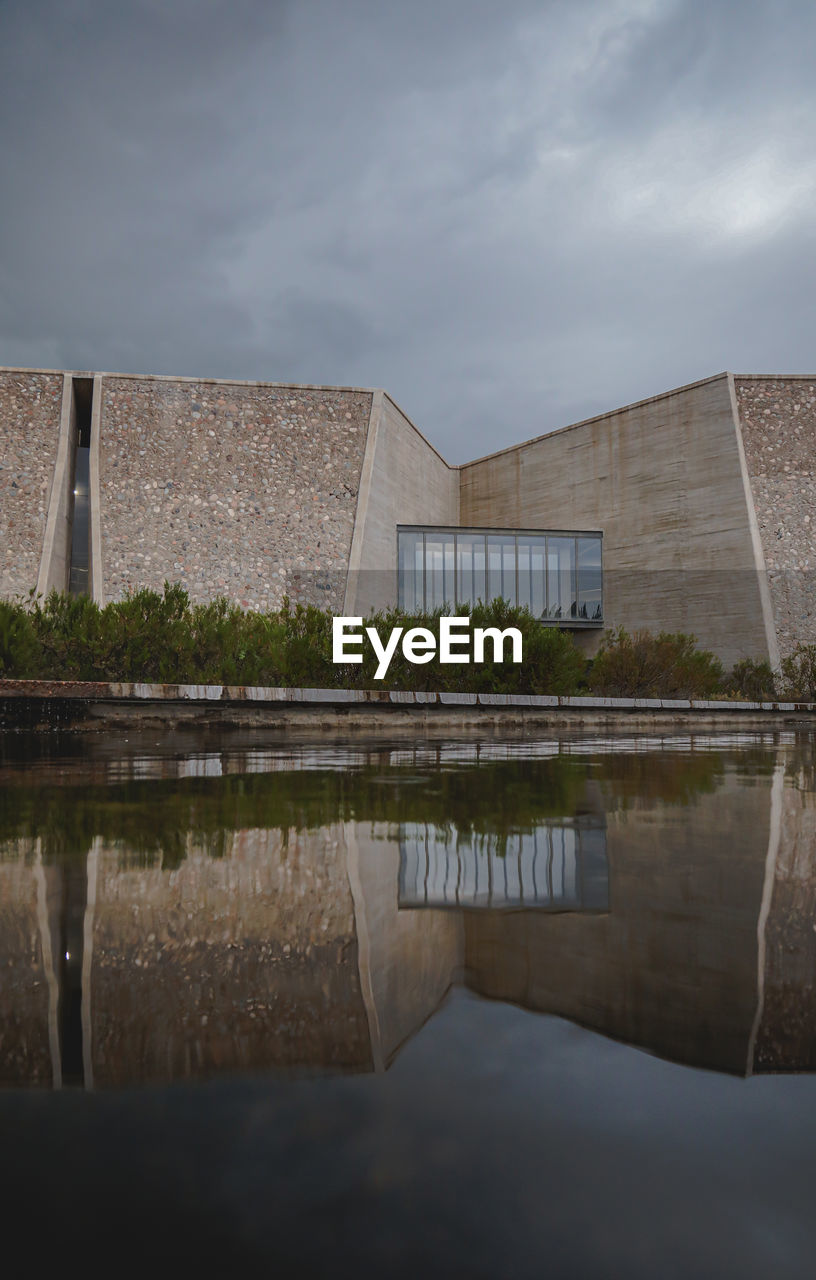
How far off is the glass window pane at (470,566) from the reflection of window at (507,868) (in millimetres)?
28950

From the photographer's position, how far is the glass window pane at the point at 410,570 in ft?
98.2

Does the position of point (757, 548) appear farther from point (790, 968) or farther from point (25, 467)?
point (790, 968)

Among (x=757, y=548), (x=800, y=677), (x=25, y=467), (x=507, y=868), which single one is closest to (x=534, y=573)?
(x=757, y=548)

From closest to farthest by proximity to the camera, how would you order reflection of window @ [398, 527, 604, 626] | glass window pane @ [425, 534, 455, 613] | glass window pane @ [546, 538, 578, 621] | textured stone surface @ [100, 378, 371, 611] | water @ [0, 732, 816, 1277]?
water @ [0, 732, 816, 1277] < textured stone surface @ [100, 378, 371, 611] < glass window pane @ [425, 534, 455, 613] < reflection of window @ [398, 527, 604, 626] < glass window pane @ [546, 538, 578, 621]

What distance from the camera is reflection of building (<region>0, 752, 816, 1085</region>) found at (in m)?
0.85

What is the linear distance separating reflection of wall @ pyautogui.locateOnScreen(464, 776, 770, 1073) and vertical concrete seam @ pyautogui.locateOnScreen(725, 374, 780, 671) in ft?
86.1

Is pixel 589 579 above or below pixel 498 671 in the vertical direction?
above

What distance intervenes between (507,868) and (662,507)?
29587 millimetres

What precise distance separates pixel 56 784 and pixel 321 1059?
2.64 meters

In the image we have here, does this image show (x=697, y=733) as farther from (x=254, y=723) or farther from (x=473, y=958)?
(x=473, y=958)

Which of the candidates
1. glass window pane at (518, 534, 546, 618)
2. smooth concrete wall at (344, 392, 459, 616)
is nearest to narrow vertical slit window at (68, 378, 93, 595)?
smooth concrete wall at (344, 392, 459, 616)

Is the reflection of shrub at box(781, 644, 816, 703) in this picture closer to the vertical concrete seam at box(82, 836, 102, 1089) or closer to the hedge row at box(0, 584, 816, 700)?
the hedge row at box(0, 584, 816, 700)

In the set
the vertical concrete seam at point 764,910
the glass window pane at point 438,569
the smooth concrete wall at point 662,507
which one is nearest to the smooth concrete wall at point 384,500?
the glass window pane at point 438,569

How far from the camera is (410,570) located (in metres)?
30.3
